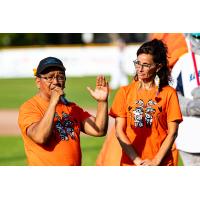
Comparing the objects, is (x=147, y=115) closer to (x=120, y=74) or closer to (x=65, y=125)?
(x=65, y=125)

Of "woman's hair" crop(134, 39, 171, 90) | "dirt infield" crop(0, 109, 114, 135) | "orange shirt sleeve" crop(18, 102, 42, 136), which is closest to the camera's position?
"orange shirt sleeve" crop(18, 102, 42, 136)

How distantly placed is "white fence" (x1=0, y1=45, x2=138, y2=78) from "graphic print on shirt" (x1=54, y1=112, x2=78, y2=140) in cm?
1380

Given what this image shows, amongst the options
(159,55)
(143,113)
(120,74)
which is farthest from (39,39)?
(143,113)

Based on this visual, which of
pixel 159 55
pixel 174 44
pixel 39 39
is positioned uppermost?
pixel 39 39

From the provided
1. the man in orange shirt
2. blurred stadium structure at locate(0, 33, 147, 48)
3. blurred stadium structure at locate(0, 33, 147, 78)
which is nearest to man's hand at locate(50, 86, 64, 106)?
the man in orange shirt

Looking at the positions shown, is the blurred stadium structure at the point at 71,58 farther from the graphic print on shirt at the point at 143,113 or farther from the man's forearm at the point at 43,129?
the man's forearm at the point at 43,129

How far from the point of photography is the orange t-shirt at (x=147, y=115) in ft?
14.9

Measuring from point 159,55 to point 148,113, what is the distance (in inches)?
19.5

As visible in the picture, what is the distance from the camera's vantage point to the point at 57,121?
174 inches

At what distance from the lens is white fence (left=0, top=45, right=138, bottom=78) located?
18625 mm

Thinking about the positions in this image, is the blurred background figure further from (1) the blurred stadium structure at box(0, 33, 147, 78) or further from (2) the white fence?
(2) the white fence

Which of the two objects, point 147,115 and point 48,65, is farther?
point 147,115

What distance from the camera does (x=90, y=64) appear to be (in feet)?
63.8
